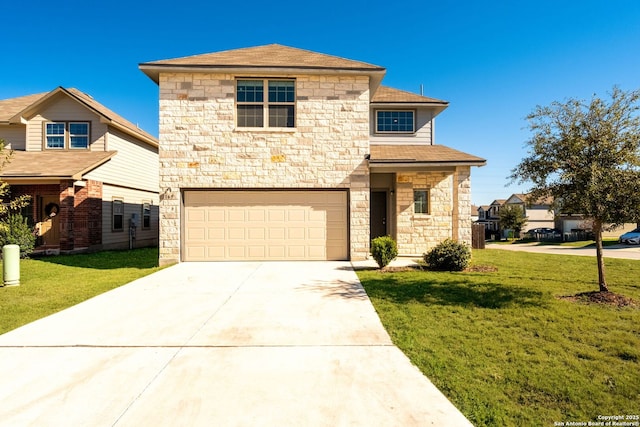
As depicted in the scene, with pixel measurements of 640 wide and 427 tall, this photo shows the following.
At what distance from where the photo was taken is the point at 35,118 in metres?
15.5

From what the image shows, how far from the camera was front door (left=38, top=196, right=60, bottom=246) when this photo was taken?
14.6 meters

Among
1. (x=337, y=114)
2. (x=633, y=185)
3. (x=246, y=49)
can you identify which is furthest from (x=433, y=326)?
(x=246, y=49)

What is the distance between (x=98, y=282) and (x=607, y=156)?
1240 cm

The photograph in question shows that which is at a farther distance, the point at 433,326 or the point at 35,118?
the point at 35,118


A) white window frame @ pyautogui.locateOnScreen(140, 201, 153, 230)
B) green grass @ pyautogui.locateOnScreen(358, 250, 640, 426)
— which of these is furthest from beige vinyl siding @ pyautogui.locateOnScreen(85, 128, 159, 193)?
green grass @ pyautogui.locateOnScreen(358, 250, 640, 426)

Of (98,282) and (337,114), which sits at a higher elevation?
(337,114)

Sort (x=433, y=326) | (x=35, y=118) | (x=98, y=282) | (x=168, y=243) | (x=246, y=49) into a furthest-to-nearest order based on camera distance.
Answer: (x=35, y=118), (x=246, y=49), (x=168, y=243), (x=98, y=282), (x=433, y=326)

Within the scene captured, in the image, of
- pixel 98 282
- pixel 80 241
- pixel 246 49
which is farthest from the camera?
pixel 80 241

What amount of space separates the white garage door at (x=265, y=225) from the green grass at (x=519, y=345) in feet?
12.5

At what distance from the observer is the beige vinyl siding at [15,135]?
15648mm

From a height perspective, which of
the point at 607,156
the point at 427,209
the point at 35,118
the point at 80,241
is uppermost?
the point at 35,118

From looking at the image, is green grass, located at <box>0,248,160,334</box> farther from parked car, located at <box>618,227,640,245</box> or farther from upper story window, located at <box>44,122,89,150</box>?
parked car, located at <box>618,227,640,245</box>

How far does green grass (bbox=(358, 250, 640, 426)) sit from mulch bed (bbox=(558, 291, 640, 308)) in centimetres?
27

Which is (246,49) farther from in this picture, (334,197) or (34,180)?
(34,180)
